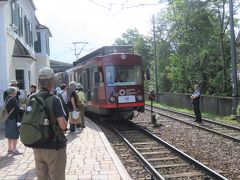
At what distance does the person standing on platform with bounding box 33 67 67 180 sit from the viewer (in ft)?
17.2

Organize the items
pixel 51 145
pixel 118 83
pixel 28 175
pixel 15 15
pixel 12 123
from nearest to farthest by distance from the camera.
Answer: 1. pixel 51 145
2. pixel 28 175
3. pixel 12 123
4. pixel 118 83
5. pixel 15 15

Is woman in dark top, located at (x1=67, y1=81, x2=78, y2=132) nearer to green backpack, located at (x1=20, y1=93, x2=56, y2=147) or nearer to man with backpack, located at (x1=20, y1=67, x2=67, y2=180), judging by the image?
man with backpack, located at (x1=20, y1=67, x2=67, y2=180)

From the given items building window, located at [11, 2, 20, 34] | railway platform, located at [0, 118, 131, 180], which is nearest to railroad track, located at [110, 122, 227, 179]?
railway platform, located at [0, 118, 131, 180]

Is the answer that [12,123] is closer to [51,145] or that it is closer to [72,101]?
[72,101]

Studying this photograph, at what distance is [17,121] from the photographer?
10.3 m

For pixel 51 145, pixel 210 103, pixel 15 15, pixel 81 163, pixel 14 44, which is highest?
pixel 15 15

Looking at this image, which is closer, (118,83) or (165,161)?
(165,161)

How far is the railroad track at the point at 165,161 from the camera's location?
9094 mm

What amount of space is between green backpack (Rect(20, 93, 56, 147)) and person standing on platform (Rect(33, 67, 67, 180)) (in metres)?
0.06

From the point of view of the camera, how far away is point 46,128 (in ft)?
17.0

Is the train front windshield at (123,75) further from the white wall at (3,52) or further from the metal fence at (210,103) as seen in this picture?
the metal fence at (210,103)

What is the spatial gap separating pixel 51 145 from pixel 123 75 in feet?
44.1

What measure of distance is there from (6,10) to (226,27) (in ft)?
55.0

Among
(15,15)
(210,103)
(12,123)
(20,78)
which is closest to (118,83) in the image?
(20,78)
